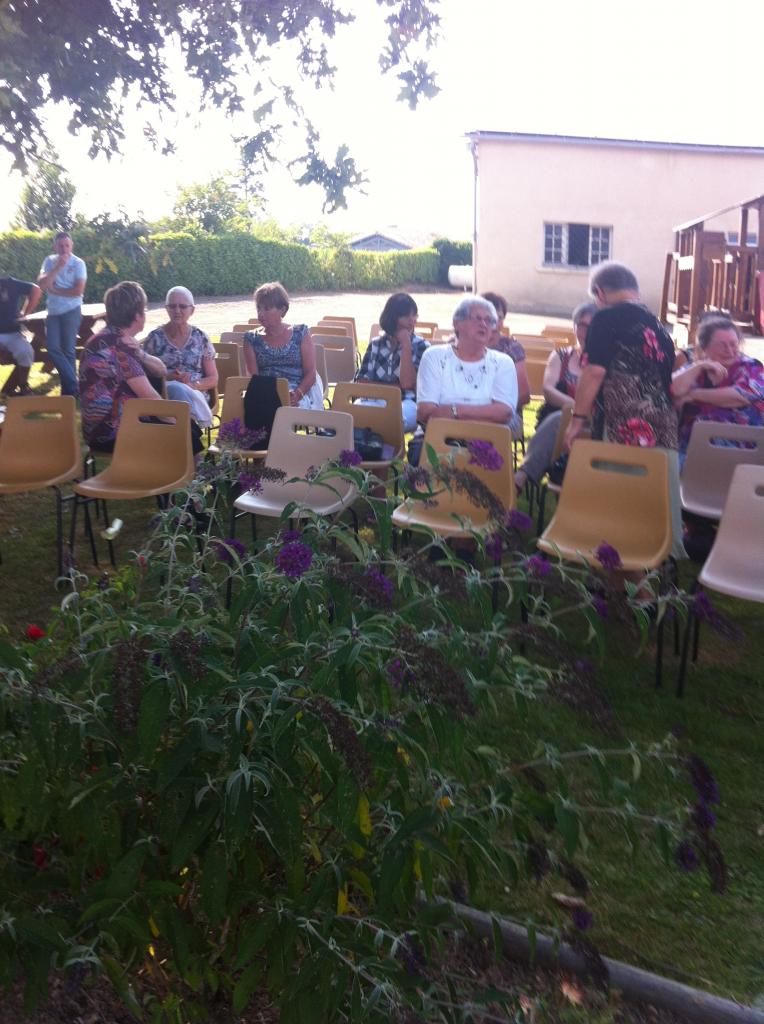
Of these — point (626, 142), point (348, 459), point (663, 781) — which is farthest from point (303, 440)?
point (626, 142)

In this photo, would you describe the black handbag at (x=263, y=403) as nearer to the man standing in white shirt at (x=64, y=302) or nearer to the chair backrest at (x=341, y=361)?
the chair backrest at (x=341, y=361)

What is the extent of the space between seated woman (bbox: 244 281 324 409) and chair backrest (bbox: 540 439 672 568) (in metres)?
2.70

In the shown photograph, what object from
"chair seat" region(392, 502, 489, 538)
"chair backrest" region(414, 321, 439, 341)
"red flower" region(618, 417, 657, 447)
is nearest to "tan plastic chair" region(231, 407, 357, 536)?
"chair seat" region(392, 502, 489, 538)

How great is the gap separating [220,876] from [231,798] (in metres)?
0.15

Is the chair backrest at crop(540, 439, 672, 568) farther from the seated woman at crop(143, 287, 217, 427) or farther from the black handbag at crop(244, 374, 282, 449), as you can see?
the seated woman at crop(143, 287, 217, 427)

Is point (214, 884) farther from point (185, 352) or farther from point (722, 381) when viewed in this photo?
point (185, 352)

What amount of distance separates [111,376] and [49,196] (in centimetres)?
126

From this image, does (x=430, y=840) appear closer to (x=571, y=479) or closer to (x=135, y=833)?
(x=135, y=833)

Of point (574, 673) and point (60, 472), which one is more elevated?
point (574, 673)

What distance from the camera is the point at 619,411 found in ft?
15.6

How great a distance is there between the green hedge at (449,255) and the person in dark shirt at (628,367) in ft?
113

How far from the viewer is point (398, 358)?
697 cm

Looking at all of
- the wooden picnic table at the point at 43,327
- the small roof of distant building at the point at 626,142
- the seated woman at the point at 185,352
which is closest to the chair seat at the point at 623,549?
the seated woman at the point at 185,352

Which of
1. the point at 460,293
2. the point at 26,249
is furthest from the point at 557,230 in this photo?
the point at 26,249
